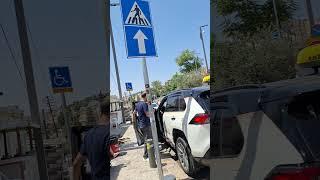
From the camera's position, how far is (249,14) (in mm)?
6508

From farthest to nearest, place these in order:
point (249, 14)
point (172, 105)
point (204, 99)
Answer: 1. point (249, 14)
2. point (172, 105)
3. point (204, 99)

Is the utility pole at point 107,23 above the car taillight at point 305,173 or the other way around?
above

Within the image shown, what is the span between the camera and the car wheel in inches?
215

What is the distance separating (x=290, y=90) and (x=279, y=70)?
266 cm

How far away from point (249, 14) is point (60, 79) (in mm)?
Answer: 4716

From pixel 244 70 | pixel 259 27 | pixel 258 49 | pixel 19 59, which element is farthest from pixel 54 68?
pixel 259 27

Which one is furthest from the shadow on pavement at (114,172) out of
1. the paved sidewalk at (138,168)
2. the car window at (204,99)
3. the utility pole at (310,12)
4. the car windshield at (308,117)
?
the utility pole at (310,12)

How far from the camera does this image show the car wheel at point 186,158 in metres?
5.47

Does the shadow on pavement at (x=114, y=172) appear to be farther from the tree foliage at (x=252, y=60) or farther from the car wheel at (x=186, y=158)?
the tree foliage at (x=252, y=60)

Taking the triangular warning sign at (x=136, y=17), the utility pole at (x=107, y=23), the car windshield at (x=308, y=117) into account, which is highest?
the triangular warning sign at (x=136, y=17)

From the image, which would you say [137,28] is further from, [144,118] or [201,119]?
[144,118]

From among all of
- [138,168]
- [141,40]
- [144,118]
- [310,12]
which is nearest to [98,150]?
[141,40]

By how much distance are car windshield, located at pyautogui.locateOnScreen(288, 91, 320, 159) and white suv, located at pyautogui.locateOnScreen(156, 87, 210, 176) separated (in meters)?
2.54

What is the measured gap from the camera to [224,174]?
2.62 metres
